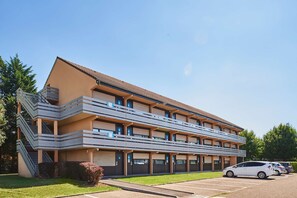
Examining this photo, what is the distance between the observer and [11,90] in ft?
118

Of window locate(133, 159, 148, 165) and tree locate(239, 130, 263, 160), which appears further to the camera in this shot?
tree locate(239, 130, 263, 160)

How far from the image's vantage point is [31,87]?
122ft

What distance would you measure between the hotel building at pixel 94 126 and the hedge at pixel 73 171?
1.09 m

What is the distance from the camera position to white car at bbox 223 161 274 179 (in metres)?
25.5

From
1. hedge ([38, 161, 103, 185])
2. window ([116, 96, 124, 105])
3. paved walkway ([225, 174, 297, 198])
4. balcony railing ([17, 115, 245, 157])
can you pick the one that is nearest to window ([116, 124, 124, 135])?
balcony railing ([17, 115, 245, 157])

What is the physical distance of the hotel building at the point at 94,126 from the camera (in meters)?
22.5

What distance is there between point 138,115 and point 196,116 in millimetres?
14005

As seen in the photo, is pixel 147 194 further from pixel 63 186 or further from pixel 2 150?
pixel 2 150

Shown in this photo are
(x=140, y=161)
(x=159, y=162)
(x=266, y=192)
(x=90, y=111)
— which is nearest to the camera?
(x=266, y=192)

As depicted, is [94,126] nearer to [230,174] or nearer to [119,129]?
[119,129]

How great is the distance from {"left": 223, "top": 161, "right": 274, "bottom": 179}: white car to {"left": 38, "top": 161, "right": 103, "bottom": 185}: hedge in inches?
561

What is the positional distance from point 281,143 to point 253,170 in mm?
33549

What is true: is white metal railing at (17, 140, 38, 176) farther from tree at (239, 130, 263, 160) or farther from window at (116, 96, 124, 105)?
tree at (239, 130, 263, 160)

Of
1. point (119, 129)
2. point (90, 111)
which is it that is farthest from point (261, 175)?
point (90, 111)
